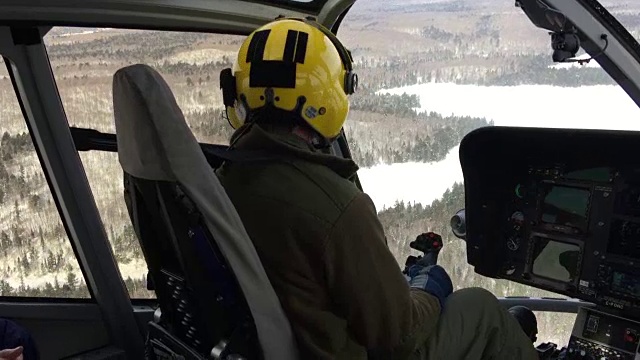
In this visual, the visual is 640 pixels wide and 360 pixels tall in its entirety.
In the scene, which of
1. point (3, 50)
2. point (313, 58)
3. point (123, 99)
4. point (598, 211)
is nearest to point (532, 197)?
point (598, 211)

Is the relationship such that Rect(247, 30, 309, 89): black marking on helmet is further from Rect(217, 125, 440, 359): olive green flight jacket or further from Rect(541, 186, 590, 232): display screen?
Rect(541, 186, 590, 232): display screen

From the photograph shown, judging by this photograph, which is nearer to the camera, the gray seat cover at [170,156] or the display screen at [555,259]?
Answer: the gray seat cover at [170,156]

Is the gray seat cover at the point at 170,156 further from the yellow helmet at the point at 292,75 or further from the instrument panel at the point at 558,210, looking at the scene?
the instrument panel at the point at 558,210

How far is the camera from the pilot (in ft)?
4.62

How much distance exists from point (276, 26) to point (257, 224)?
0.48 metres

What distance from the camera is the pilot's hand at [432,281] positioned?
6.03 ft

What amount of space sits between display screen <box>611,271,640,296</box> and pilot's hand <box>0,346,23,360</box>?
1960mm

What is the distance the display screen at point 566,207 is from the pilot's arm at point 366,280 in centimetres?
107

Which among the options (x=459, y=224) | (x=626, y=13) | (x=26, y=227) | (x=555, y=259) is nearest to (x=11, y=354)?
(x=26, y=227)

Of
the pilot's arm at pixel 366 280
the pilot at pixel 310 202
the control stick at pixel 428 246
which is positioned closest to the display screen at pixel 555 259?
the control stick at pixel 428 246

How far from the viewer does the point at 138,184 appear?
1.32m

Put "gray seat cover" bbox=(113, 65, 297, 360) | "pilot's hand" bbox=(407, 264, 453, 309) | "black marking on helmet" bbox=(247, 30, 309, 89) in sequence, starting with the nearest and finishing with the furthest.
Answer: "gray seat cover" bbox=(113, 65, 297, 360), "black marking on helmet" bbox=(247, 30, 309, 89), "pilot's hand" bbox=(407, 264, 453, 309)

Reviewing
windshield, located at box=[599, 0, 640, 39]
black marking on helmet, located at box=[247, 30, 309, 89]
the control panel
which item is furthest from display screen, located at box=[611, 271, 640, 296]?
black marking on helmet, located at box=[247, 30, 309, 89]

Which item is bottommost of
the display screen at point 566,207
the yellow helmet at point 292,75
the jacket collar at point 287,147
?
the display screen at point 566,207
